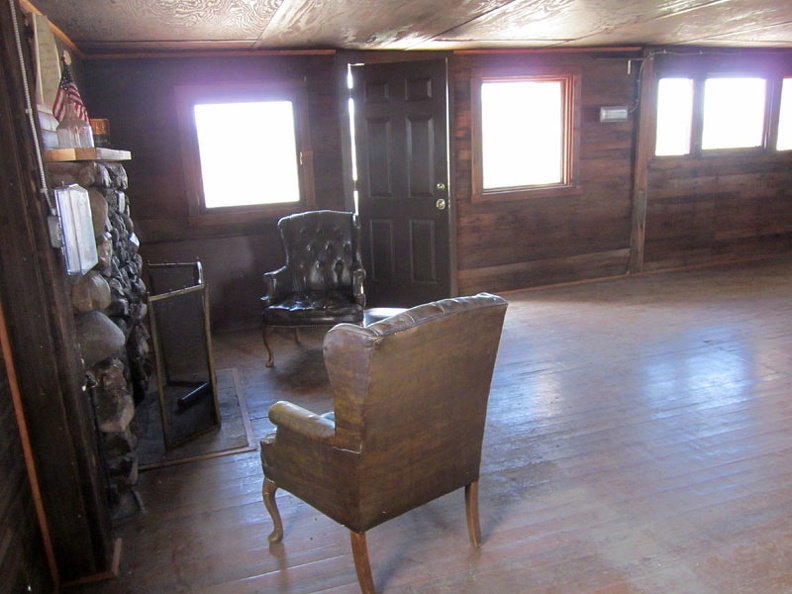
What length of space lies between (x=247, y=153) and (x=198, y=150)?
387mm

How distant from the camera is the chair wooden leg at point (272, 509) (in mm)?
2195

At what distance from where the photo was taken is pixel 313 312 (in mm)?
3988

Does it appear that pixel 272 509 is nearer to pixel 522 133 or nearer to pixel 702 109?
pixel 522 133

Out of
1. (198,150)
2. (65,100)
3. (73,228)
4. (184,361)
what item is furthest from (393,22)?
(73,228)

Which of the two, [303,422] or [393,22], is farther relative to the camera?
[393,22]

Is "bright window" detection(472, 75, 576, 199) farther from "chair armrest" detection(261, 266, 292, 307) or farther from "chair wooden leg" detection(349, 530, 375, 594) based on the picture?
"chair wooden leg" detection(349, 530, 375, 594)

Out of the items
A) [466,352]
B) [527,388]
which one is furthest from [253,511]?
[527,388]

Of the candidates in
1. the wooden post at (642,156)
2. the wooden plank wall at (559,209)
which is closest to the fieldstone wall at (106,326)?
the wooden plank wall at (559,209)

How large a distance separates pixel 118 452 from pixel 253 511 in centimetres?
63

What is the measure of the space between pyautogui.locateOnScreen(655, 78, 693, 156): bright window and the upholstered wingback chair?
5170 millimetres

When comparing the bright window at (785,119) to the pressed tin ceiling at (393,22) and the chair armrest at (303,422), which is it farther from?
the chair armrest at (303,422)

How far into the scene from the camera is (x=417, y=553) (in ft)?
7.13

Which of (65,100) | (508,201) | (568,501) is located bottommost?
(568,501)

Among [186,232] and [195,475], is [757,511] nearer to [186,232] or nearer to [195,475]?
[195,475]
